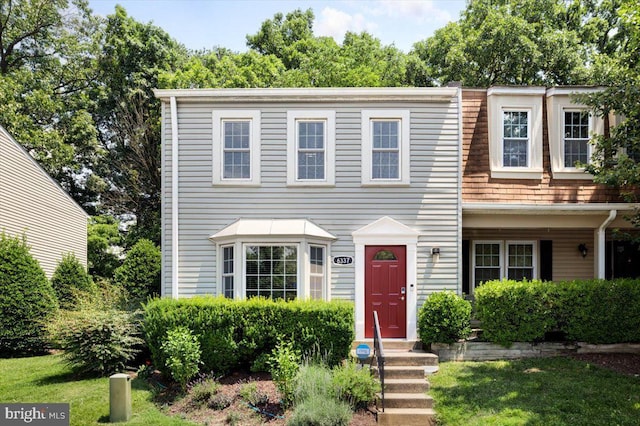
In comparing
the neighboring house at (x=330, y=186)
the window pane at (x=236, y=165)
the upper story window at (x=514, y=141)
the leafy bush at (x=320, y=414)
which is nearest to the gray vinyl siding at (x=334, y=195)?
the neighboring house at (x=330, y=186)

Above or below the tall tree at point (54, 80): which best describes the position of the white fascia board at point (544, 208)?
below

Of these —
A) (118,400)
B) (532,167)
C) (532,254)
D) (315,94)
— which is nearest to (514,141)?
(532,167)

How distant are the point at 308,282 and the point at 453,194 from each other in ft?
12.8

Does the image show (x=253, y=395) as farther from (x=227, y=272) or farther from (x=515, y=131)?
(x=515, y=131)

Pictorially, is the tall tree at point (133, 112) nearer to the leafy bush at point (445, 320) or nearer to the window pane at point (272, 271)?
the window pane at point (272, 271)

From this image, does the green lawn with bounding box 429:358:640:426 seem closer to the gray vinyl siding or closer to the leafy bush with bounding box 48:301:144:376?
the gray vinyl siding

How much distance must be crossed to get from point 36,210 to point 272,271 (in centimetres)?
982

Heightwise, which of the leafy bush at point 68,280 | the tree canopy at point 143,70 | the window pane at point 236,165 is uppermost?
the tree canopy at point 143,70

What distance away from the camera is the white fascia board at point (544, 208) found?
1170cm

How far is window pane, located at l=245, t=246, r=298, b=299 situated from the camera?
36.7 feet

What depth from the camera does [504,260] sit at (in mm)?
13172

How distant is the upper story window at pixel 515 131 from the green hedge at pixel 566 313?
9.86 ft

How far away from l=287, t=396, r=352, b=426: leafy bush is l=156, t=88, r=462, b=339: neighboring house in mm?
3705
